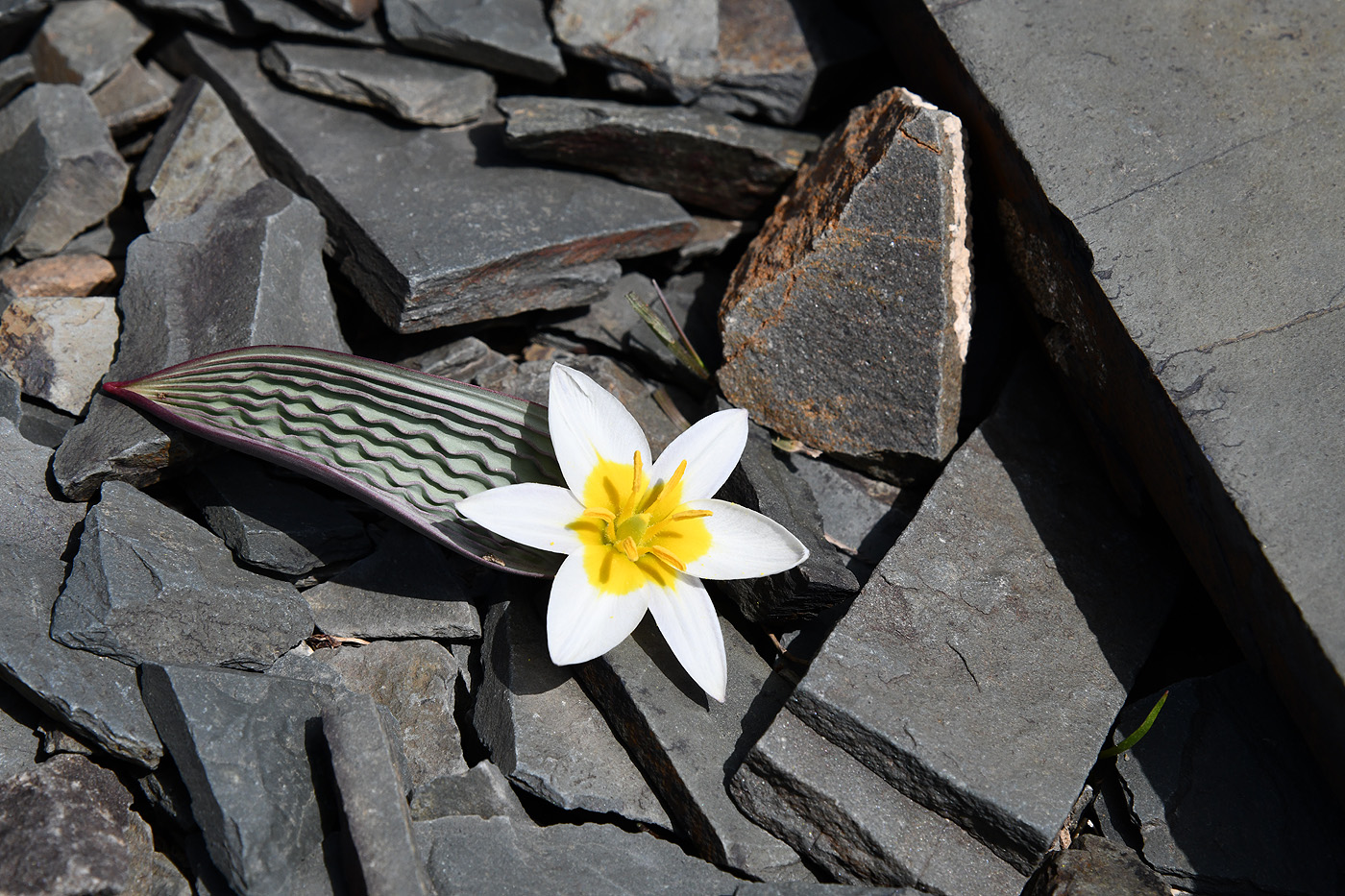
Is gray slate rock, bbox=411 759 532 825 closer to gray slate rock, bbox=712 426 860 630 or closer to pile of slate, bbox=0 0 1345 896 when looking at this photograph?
pile of slate, bbox=0 0 1345 896

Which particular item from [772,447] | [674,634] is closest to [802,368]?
[772,447]

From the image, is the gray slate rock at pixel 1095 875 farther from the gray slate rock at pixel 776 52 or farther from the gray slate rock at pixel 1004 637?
the gray slate rock at pixel 776 52

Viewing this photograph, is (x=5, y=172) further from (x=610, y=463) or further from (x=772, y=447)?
(x=772, y=447)

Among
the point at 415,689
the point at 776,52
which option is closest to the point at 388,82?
the point at 776,52

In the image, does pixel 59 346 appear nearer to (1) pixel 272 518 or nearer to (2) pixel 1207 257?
(1) pixel 272 518

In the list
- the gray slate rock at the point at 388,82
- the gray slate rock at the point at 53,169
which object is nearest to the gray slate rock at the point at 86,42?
the gray slate rock at the point at 53,169

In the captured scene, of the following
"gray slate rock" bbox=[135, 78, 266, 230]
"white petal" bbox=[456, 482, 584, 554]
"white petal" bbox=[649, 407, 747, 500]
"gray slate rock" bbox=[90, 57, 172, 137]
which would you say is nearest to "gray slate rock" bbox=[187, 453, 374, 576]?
"white petal" bbox=[456, 482, 584, 554]
